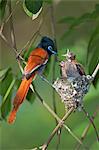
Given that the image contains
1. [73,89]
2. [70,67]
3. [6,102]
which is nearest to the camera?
[70,67]

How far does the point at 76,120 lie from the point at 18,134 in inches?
47.6

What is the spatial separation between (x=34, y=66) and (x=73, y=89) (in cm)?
19

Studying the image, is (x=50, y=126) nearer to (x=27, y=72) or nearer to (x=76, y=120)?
(x=76, y=120)

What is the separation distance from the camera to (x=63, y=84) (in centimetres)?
116

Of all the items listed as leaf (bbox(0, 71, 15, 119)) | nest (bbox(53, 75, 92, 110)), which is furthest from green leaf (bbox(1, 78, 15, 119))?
nest (bbox(53, 75, 92, 110))

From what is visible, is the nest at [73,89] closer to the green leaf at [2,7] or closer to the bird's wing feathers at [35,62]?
the bird's wing feathers at [35,62]

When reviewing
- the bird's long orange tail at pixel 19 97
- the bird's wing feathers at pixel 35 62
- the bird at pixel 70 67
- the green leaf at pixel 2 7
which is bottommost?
the bird at pixel 70 67

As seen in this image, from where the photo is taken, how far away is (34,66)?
1.07m

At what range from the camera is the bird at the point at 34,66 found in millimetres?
1058

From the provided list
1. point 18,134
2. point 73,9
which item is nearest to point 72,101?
point 73,9

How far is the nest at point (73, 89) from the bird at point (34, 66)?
0.24ft

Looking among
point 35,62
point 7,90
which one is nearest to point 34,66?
point 35,62

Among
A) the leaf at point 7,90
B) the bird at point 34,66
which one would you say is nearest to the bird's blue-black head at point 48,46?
the bird at point 34,66

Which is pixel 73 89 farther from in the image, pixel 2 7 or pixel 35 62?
pixel 2 7
